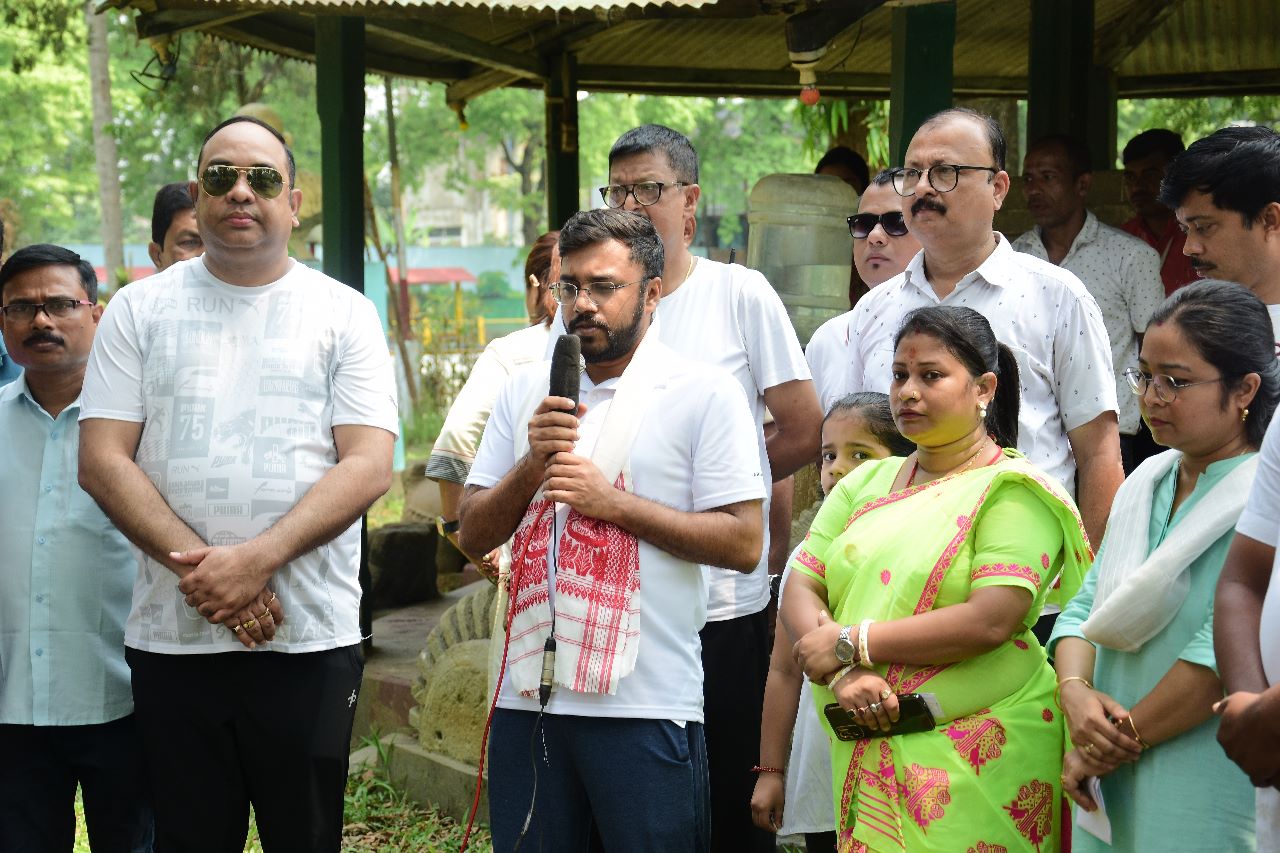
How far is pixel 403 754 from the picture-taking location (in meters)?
6.14

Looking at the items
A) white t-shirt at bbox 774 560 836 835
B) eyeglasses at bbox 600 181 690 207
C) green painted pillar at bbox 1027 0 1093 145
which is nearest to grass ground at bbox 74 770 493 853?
white t-shirt at bbox 774 560 836 835

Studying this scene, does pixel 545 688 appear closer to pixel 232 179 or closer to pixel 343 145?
pixel 232 179

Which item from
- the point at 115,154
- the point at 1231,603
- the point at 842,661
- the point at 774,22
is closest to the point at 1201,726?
the point at 1231,603

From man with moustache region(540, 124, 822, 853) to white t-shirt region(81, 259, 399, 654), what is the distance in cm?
86

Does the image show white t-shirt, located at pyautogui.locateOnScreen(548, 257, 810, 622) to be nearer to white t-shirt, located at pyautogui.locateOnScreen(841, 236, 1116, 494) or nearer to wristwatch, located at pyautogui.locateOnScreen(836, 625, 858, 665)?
white t-shirt, located at pyautogui.locateOnScreen(841, 236, 1116, 494)

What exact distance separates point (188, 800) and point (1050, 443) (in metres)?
2.34

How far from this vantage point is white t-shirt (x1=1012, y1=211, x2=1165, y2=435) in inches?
212

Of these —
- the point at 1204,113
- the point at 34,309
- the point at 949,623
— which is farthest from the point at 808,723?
the point at 1204,113

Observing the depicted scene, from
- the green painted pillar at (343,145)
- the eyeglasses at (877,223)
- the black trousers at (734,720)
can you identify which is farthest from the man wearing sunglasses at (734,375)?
the green painted pillar at (343,145)

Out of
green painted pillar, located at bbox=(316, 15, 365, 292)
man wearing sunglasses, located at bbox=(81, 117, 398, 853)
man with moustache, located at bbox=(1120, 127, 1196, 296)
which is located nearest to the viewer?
man wearing sunglasses, located at bbox=(81, 117, 398, 853)

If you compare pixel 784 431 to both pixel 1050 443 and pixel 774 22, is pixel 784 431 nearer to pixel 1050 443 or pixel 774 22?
pixel 1050 443

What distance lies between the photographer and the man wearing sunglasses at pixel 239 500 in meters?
3.49

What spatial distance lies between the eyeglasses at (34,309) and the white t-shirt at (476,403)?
1.11m

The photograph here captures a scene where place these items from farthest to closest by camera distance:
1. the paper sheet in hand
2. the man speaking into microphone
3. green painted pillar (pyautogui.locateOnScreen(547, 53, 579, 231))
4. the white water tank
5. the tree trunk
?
A: the tree trunk < green painted pillar (pyautogui.locateOnScreen(547, 53, 579, 231)) < the white water tank < the man speaking into microphone < the paper sheet in hand
